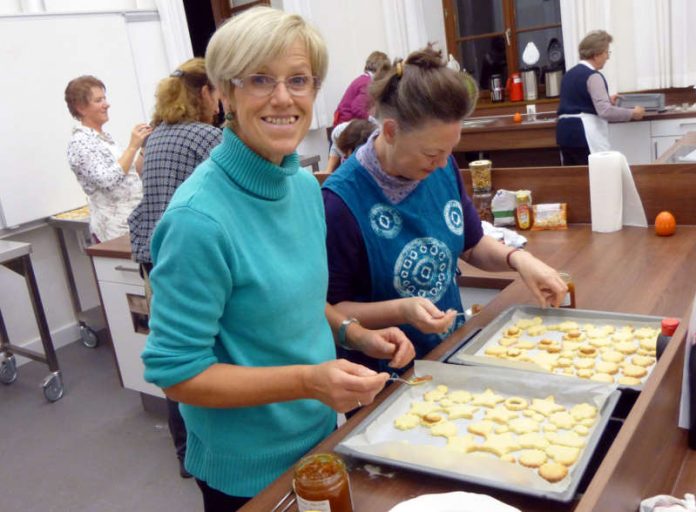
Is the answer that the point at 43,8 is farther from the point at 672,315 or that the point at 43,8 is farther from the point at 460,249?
the point at 672,315

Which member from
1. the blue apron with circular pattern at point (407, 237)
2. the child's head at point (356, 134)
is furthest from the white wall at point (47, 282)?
the blue apron with circular pattern at point (407, 237)

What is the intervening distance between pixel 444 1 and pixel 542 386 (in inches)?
200

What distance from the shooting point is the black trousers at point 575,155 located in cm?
436

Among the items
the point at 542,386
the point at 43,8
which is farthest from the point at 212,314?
the point at 43,8

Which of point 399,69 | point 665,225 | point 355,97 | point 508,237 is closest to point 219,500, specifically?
point 399,69

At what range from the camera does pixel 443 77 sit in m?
1.42

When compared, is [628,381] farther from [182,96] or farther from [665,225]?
[182,96]

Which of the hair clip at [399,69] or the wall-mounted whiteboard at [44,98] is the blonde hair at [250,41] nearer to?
the hair clip at [399,69]

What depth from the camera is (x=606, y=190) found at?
2338 mm

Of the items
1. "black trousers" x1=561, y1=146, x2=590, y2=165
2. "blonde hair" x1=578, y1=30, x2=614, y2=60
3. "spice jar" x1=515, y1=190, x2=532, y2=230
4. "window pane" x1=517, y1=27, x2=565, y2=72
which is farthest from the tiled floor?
"window pane" x1=517, y1=27, x2=565, y2=72

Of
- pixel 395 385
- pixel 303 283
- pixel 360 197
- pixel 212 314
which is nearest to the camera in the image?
pixel 212 314

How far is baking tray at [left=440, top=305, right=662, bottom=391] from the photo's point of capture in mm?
1394

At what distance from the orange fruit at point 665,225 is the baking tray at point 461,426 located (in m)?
1.20

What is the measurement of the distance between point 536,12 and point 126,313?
397 cm
